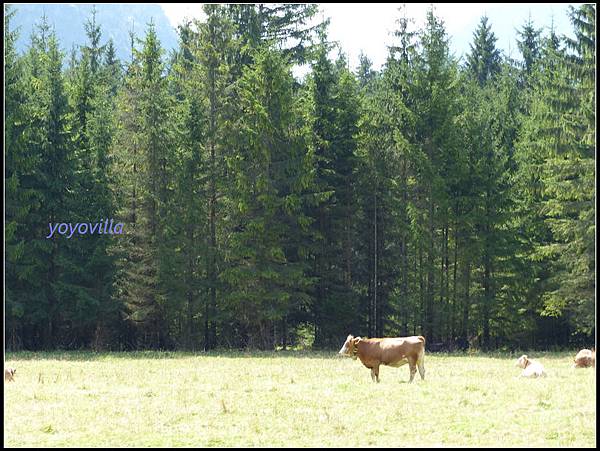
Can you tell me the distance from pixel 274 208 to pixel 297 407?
17608 millimetres

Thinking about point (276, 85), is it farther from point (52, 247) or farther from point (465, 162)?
point (52, 247)

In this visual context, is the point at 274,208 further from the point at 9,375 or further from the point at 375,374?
the point at 9,375

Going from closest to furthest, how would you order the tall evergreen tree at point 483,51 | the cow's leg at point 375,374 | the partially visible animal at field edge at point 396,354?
1. the cow's leg at point 375,374
2. the partially visible animal at field edge at point 396,354
3. the tall evergreen tree at point 483,51

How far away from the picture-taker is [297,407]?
13086mm

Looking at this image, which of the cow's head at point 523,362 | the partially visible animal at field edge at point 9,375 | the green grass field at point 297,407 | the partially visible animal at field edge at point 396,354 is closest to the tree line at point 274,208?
the cow's head at point 523,362

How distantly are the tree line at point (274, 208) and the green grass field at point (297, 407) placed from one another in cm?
1071

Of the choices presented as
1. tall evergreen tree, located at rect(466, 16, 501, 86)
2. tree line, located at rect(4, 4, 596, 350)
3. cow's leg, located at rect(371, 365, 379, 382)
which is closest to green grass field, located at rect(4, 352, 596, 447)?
cow's leg, located at rect(371, 365, 379, 382)

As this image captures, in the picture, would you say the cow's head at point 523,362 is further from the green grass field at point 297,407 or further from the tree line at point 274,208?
the tree line at point 274,208

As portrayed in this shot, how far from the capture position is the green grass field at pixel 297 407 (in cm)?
1074

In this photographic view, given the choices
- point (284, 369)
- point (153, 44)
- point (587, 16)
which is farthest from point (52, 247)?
point (587, 16)

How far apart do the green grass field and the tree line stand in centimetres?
1071

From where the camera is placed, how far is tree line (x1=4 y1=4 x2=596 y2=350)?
100 feet

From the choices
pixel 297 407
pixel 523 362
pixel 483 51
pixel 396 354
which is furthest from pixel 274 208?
pixel 483 51

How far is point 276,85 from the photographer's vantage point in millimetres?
31094
